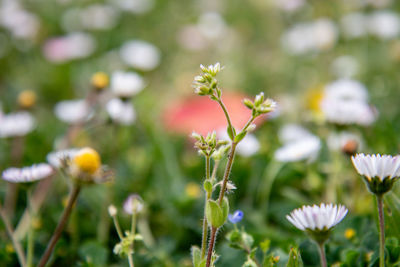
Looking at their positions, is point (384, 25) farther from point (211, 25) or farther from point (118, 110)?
point (118, 110)

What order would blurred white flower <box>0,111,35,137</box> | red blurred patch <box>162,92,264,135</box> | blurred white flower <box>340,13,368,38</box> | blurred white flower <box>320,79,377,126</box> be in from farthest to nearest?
1. blurred white flower <box>340,13,368,38</box>
2. red blurred patch <box>162,92,264,135</box>
3. blurred white flower <box>0,111,35,137</box>
4. blurred white flower <box>320,79,377,126</box>

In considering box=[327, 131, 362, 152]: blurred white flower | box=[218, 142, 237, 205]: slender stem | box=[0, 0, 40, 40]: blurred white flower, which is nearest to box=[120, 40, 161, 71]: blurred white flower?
box=[0, 0, 40, 40]: blurred white flower

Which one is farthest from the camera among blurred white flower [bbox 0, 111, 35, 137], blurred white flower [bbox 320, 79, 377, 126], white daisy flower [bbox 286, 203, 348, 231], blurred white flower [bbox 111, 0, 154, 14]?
blurred white flower [bbox 111, 0, 154, 14]

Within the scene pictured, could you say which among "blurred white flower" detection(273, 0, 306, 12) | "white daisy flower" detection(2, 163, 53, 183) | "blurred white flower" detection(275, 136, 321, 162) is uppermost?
"blurred white flower" detection(273, 0, 306, 12)

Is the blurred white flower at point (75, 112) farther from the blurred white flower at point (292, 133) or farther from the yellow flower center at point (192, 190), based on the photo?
the blurred white flower at point (292, 133)

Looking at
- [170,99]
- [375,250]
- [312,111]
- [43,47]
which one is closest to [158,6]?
[43,47]

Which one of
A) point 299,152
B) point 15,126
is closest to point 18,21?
point 15,126

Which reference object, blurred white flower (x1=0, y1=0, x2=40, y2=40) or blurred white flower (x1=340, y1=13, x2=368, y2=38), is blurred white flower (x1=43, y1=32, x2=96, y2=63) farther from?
blurred white flower (x1=340, y1=13, x2=368, y2=38)

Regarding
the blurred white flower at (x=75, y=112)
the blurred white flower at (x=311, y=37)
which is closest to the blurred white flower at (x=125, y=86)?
the blurred white flower at (x=75, y=112)
